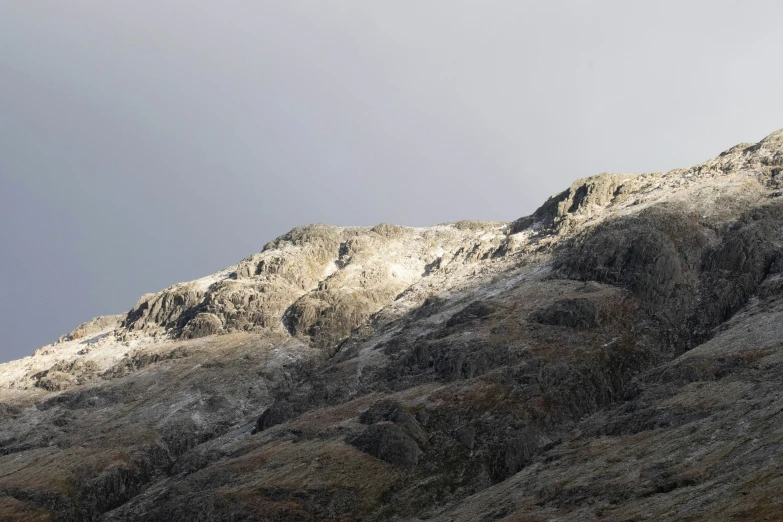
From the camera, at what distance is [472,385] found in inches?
3875

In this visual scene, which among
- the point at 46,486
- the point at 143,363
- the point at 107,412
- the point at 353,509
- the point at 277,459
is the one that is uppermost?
the point at 143,363

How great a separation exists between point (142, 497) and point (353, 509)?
1513 inches

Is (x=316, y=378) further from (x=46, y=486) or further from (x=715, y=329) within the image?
(x=715, y=329)

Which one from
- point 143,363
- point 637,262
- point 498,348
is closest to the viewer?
point 498,348

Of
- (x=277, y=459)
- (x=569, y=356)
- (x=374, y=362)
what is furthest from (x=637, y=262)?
(x=277, y=459)

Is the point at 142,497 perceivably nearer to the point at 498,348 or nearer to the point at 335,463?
the point at 335,463

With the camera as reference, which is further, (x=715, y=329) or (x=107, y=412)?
(x=107, y=412)

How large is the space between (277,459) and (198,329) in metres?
81.3

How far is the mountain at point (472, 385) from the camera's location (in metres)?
65.0

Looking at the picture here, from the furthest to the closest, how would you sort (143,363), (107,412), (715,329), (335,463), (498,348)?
(143,363), (107,412), (498,348), (715,329), (335,463)

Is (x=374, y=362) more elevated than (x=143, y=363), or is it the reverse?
(x=143, y=363)

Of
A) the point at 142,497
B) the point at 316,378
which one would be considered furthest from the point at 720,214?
the point at 142,497

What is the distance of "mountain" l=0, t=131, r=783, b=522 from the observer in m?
65.0

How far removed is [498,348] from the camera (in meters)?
106
